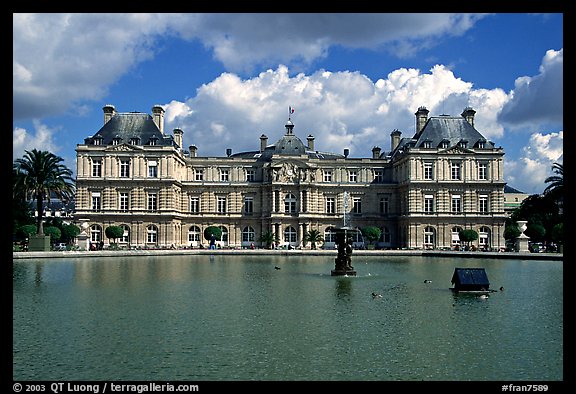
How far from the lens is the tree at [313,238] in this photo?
7172cm

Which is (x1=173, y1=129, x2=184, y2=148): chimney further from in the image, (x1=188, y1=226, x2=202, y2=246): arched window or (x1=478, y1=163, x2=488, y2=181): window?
(x1=478, y1=163, x2=488, y2=181): window

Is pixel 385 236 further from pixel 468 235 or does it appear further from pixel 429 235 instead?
pixel 468 235

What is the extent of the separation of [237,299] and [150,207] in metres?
50.9

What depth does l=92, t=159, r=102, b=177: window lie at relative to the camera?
233 ft

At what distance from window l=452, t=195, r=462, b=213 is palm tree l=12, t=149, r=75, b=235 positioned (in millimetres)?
44344

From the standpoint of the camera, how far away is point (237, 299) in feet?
76.2

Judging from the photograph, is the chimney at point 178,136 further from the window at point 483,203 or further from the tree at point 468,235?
the window at point 483,203

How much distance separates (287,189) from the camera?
76188mm

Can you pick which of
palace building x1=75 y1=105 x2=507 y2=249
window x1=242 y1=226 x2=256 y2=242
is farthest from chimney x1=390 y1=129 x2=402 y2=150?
window x1=242 y1=226 x2=256 y2=242

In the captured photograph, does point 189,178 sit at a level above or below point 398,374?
above

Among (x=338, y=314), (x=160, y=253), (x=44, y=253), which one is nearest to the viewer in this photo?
(x=338, y=314)

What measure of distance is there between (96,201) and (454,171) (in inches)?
1727

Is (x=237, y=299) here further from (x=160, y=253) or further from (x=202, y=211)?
(x=202, y=211)
